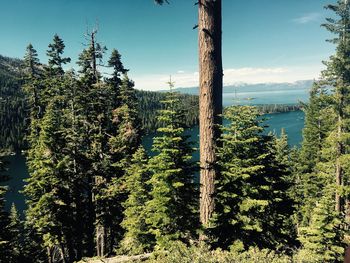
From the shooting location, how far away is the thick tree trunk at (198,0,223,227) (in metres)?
7.75

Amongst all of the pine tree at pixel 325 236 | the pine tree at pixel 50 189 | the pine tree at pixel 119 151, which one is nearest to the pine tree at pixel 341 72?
the pine tree at pixel 325 236

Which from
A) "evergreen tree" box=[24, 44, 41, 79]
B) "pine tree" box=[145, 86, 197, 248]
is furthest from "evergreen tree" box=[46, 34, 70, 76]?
"pine tree" box=[145, 86, 197, 248]

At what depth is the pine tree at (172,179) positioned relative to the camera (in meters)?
12.9

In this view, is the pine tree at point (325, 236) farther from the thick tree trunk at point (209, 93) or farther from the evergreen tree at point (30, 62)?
the evergreen tree at point (30, 62)

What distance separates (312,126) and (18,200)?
56263 mm

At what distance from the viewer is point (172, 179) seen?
43.1 ft

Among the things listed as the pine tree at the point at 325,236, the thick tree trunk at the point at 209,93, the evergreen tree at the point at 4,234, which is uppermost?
the thick tree trunk at the point at 209,93

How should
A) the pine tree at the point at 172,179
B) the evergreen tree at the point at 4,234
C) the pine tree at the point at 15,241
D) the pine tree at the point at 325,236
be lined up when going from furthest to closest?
1. the pine tree at the point at 15,241
2. the evergreen tree at the point at 4,234
3. the pine tree at the point at 172,179
4. the pine tree at the point at 325,236

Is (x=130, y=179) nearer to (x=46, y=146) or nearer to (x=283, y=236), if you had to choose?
(x=46, y=146)

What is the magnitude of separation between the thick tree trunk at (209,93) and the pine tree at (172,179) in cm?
344

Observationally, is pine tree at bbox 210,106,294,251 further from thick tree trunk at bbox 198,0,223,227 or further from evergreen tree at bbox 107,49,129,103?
evergreen tree at bbox 107,49,129,103

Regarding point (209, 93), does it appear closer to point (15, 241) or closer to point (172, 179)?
point (172, 179)

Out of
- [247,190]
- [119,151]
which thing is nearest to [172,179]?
[247,190]

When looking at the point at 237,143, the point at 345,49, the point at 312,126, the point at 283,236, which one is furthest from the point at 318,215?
the point at 312,126
